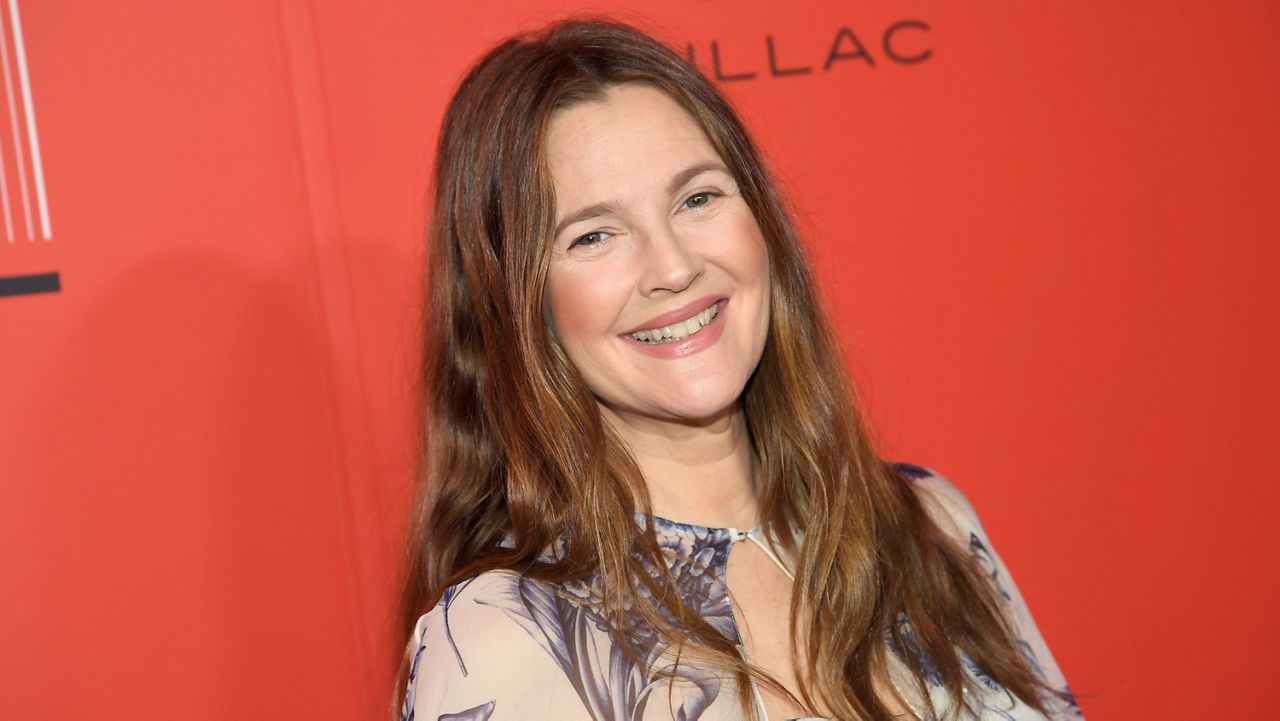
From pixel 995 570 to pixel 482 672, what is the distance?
→ 2.89 feet

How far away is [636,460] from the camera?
5.59 ft

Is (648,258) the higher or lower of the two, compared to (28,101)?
lower

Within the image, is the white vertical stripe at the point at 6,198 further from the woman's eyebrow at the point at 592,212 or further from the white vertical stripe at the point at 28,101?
the woman's eyebrow at the point at 592,212

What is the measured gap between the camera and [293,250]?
89.3 inches

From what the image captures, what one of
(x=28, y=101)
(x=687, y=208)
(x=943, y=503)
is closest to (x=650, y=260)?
(x=687, y=208)

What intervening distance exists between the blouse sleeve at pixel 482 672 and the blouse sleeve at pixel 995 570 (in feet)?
2.49

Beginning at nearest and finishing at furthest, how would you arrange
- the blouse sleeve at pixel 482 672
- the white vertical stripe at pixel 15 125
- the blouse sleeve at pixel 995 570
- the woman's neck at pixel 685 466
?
the blouse sleeve at pixel 482 672, the woman's neck at pixel 685 466, the blouse sleeve at pixel 995 570, the white vertical stripe at pixel 15 125

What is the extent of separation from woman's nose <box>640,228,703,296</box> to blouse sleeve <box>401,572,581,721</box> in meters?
0.42

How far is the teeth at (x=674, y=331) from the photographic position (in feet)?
5.20

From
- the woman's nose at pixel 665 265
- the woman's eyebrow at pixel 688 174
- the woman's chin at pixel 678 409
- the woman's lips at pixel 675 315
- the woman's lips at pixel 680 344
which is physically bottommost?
the woman's chin at pixel 678 409

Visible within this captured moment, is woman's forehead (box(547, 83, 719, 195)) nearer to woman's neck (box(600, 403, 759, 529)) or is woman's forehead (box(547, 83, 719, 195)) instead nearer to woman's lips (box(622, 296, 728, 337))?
woman's lips (box(622, 296, 728, 337))

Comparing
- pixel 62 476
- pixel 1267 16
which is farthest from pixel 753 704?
pixel 1267 16

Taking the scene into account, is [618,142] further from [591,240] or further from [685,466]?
[685,466]

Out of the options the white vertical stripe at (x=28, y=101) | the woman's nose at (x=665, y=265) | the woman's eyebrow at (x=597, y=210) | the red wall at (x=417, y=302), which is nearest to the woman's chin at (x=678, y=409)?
the woman's nose at (x=665, y=265)
